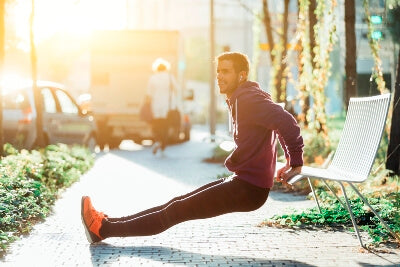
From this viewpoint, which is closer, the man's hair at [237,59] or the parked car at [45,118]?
the man's hair at [237,59]

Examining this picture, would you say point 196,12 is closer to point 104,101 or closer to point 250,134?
point 104,101

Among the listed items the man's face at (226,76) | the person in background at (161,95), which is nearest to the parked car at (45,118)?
the person in background at (161,95)

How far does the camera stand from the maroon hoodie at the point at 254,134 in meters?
6.45

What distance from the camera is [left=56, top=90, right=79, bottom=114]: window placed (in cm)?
1830

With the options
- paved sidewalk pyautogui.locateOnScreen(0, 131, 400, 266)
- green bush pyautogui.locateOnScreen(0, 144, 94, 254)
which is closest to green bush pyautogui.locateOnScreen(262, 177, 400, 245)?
paved sidewalk pyautogui.locateOnScreen(0, 131, 400, 266)

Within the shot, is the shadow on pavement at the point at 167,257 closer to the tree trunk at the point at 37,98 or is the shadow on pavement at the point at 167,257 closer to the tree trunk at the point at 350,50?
the tree trunk at the point at 350,50

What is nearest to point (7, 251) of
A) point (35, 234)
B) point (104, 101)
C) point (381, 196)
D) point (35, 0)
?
point (35, 234)

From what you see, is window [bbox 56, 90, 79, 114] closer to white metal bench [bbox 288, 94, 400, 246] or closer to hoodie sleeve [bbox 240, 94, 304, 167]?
white metal bench [bbox 288, 94, 400, 246]

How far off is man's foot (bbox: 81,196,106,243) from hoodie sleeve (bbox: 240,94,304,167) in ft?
4.77

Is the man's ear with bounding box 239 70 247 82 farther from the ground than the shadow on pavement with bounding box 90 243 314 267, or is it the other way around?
the man's ear with bounding box 239 70 247 82

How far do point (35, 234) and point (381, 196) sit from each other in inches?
144

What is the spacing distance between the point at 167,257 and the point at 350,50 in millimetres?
7039

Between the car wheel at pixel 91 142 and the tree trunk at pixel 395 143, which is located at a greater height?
the tree trunk at pixel 395 143

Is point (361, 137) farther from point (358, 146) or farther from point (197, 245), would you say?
point (197, 245)
